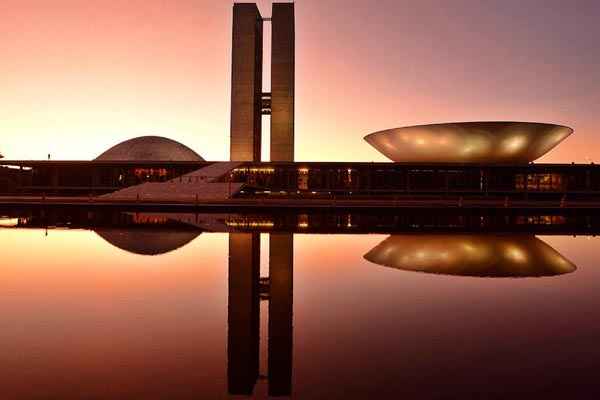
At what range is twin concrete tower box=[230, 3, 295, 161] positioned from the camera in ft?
267

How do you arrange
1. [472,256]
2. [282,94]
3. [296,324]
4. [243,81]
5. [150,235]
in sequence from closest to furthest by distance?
[296,324] → [472,256] → [150,235] → [243,81] → [282,94]

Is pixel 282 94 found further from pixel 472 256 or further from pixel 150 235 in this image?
pixel 472 256

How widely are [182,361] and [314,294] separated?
376 cm

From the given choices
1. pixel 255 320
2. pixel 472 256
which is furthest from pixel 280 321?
pixel 472 256

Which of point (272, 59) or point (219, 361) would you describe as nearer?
point (219, 361)

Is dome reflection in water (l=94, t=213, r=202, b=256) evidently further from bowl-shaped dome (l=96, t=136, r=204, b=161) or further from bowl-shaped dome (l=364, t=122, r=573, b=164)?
bowl-shaped dome (l=96, t=136, r=204, b=161)

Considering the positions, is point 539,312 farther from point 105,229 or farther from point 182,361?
point 105,229

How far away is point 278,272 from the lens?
10.1 meters

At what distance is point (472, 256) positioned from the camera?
12516mm

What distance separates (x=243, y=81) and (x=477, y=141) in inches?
1741

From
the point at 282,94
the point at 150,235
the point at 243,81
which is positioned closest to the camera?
the point at 150,235

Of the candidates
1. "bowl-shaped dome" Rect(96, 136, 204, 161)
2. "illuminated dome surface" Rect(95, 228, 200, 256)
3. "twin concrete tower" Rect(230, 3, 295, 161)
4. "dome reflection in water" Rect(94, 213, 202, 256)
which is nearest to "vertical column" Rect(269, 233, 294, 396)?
"illuminated dome surface" Rect(95, 228, 200, 256)

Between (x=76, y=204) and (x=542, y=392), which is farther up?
(x=76, y=204)

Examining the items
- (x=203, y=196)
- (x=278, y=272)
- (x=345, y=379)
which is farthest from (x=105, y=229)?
(x=203, y=196)
